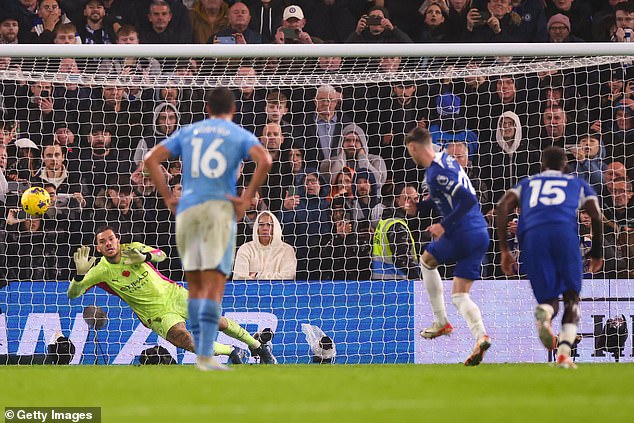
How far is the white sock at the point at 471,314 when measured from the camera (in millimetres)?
10211

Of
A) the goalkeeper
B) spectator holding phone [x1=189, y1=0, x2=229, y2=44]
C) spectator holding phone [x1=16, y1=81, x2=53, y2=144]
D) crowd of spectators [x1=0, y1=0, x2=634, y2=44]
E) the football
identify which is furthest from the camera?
spectator holding phone [x1=189, y1=0, x2=229, y2=44]

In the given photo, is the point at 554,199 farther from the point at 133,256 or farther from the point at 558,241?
the point at 133,256

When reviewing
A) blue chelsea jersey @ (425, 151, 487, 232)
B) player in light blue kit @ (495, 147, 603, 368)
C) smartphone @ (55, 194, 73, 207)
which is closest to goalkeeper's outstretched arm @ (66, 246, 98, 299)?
smartphone @ (55, 194, 73, 207)

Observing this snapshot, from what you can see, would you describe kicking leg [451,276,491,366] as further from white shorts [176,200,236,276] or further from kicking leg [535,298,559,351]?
white shorts [176,200,236,276]

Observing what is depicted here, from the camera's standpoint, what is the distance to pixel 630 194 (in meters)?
12.9

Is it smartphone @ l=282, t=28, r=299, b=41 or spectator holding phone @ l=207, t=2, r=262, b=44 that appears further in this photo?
spectator holding phone @ l=207, t=2, r=262, b=44

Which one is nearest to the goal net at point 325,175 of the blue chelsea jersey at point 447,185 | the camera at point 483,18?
the camera at point 483,18

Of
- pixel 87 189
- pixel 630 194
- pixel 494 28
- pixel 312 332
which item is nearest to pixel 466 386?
→ pixel 312 332

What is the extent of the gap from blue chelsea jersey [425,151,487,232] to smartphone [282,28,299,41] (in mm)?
4882

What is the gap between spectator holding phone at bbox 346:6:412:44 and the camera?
1448 cm

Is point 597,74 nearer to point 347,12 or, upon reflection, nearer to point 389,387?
point 347,12

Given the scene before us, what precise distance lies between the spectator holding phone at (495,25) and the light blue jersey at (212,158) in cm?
721

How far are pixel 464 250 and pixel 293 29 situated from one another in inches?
211

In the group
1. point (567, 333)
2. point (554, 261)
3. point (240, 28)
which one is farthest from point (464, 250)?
point (240, 28)
